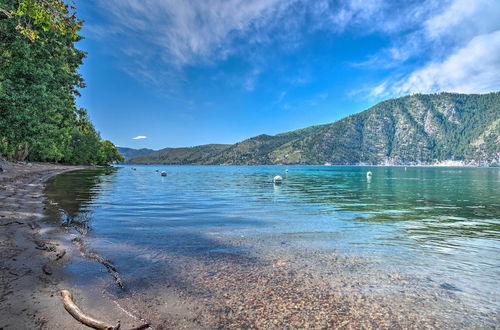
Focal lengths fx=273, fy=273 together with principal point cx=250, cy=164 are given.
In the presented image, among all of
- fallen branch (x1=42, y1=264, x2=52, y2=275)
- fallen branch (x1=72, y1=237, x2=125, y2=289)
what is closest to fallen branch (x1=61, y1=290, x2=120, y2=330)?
fallen branch (x1=72, y1=237, x2=125, y2=289)

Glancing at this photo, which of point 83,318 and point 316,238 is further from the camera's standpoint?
point 316,238

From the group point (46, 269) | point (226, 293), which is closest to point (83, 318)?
point (226, 293)

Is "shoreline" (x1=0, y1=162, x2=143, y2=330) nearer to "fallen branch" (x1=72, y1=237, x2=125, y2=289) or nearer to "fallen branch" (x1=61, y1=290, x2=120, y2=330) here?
"fallen branch" (x1=61, y1=290, x2=120, y2=330)

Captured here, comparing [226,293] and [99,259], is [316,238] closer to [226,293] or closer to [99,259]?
[226,293]

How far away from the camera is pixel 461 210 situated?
22.9 m

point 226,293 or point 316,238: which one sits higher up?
point 226,293

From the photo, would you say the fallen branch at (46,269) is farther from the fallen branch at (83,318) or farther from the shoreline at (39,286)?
the fallen branch at (83,318)

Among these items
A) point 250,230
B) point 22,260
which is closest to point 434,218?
point 250,230

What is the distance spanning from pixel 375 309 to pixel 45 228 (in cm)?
1442

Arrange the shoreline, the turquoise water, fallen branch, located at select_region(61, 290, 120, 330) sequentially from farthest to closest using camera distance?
the turquoise water → the shoreline → fallen branch, located at select_region(61, 290, 120, 330)

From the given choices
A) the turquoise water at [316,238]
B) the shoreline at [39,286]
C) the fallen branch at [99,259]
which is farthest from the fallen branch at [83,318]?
the turquoise water at [316,238]

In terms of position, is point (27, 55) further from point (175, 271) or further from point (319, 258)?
point (319, 258)

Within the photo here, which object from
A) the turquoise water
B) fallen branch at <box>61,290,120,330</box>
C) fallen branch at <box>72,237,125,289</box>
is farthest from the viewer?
the turquoise water

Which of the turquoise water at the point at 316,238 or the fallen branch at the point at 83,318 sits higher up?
the fallen branch at the point at 83,318
